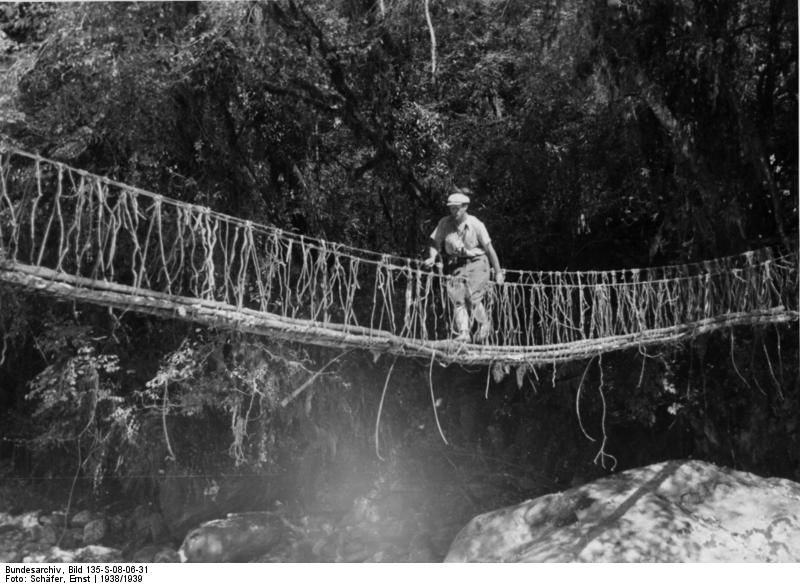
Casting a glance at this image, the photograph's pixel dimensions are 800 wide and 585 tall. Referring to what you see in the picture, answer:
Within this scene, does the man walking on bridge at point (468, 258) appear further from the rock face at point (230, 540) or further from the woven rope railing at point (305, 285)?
the rock face at point (230, 540)

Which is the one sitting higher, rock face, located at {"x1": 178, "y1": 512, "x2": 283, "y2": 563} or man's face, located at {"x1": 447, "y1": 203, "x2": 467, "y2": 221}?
man's face, located at {"x1": 447, "y1": 203, "x2": 467, "y2": 221}

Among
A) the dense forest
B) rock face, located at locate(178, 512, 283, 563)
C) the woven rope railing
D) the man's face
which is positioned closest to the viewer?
the woven rope railing

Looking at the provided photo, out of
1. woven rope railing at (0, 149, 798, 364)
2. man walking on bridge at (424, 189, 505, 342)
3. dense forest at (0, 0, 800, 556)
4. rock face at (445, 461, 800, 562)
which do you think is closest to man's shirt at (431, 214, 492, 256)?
man walking on bridge at (424, 189, 505, 342)

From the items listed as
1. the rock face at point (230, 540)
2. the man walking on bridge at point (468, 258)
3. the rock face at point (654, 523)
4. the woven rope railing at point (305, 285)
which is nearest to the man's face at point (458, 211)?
the man walking on bridge at point (468, 258)

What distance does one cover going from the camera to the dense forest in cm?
454

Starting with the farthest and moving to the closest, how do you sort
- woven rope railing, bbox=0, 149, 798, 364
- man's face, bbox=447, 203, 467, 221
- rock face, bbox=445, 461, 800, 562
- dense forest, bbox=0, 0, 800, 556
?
dense forest, bbox=0, 0, 800, 556, rock face, bbox=445, 461, 800, 562, man's face, bbox=447, 203, 467, 221, woven rope railing, bbox=0, 149, 798, 364

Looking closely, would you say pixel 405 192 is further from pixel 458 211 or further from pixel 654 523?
pixel 654 523

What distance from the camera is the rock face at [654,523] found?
156 inches

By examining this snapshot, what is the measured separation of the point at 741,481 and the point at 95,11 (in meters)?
3.73

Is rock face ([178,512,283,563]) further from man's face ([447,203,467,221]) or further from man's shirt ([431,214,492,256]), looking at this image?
man's face ([447,203,467,221])

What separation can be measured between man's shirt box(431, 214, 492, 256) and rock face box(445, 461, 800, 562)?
1355mm

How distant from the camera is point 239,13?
4367 mm

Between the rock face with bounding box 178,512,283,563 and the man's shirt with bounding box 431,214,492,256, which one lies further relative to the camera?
the rock face with bounding box 178,512,283,563

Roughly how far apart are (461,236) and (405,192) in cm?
157
